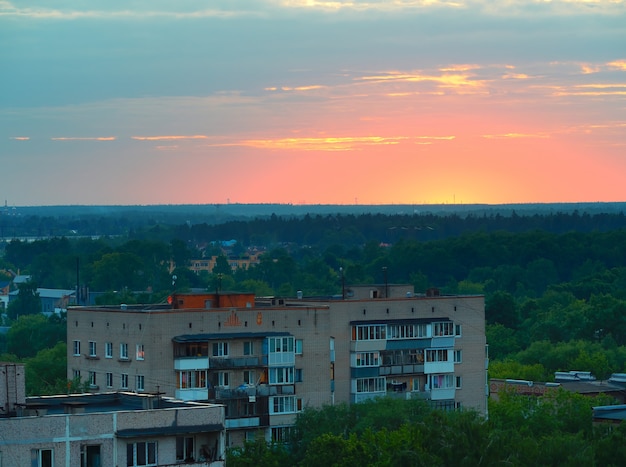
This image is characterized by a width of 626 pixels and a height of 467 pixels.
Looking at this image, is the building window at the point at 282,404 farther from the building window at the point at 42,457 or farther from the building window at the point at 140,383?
the building window at the point at 42,457

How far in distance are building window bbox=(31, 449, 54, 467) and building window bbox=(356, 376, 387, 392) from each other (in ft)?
127

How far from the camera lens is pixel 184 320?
69.7m

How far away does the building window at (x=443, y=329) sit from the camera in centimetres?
7862

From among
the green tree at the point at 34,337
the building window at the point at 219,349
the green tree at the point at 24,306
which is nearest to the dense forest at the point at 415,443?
the building window at the point at 219,349

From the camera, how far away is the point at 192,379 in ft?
228

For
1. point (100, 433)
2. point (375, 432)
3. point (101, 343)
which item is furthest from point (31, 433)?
point (101, 343)

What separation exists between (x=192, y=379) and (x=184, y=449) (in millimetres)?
29606

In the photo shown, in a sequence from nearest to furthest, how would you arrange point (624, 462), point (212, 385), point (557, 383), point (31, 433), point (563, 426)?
1. point (31, 433)
2. point (624, 462)
3. point (212, 385)
4. point (563, 426)
5. point (557, 383)

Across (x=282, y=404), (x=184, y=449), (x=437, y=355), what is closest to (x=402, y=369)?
(x=437, y=355)

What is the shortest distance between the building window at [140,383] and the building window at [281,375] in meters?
5.52

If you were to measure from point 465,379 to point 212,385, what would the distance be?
15.0m

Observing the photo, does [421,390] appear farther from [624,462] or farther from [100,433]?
[100,433]

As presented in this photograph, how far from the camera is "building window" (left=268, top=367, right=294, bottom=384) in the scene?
2805 inches

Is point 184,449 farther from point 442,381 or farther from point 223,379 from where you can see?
point 442,381
